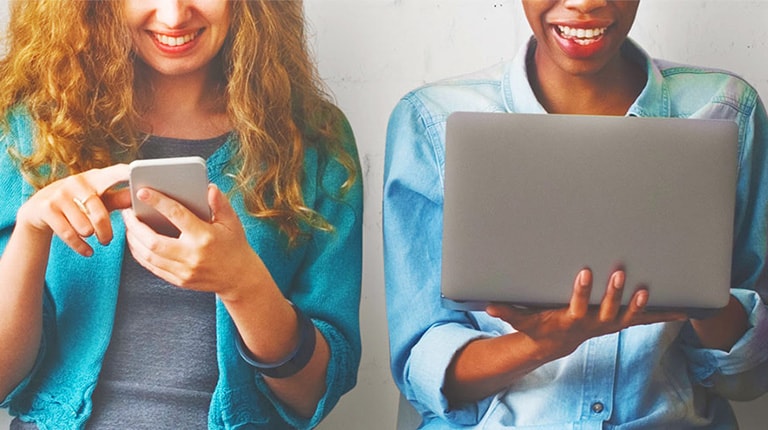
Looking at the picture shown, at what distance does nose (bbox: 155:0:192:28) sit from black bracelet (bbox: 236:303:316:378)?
1.27 ft

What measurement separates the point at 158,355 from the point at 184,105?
0.32 meters

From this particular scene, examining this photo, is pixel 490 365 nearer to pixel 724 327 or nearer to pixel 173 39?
pixel 724 327

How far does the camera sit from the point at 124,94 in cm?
150

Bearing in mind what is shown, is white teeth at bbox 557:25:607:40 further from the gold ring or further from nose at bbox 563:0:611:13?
the gold ring

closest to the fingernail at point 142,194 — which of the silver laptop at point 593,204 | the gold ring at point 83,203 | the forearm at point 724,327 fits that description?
the gold ring at point 83,203

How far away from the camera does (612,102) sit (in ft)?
5.02

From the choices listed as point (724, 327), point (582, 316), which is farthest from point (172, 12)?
point (724, 327)

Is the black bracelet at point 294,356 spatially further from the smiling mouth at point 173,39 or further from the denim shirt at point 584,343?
the smiling mouth at point 173,39

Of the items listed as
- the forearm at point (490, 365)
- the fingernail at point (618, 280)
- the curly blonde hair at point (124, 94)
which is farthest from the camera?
the curly blonde hair at point (124, 94)

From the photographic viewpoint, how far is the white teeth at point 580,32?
4.79 ft

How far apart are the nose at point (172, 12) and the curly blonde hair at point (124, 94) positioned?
0.05 meters

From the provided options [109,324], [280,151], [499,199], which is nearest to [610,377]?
[499,199]

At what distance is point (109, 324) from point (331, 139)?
1.21 feet

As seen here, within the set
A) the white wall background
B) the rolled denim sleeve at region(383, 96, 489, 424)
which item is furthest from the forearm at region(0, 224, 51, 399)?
the rolled denim sleeve at region(383, 96, 489, 424)
